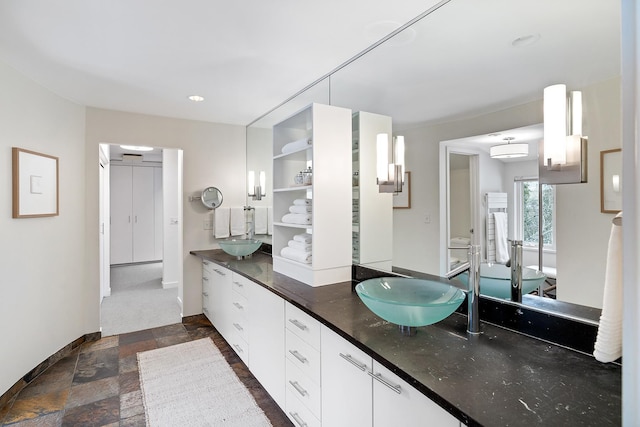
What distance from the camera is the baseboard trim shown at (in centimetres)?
224

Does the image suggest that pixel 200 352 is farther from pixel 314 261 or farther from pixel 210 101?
pixel 210 101

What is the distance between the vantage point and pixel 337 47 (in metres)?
2.00

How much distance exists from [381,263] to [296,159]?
3.88 feet

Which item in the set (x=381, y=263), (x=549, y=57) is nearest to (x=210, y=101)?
(x=381, y=263)

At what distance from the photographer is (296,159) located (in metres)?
2.75

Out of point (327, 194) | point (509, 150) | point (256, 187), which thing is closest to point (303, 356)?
point (327, 194)

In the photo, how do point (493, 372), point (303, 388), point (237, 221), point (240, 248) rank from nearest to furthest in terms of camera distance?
point (493, 372)
point (303, 388)
point (240, 248)
point (237, 221)

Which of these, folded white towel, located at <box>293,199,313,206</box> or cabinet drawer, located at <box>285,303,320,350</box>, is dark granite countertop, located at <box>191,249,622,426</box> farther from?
folded white towel, located at <box>293,199,313,206</box>

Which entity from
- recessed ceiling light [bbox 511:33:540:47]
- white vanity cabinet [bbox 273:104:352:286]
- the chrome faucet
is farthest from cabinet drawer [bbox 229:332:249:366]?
recessed ceiling light [bbox 511:33:540:47]

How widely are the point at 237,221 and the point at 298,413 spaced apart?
2.52 metres

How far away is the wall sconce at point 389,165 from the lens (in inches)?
75.6

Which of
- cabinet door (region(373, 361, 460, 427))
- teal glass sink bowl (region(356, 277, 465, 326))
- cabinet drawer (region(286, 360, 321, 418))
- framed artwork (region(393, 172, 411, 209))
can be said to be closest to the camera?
cabinet door (region(373, 361, 460, 427))

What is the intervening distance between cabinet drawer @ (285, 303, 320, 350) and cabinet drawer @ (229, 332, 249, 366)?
→ 0.84m

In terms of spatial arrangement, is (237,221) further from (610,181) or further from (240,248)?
(610,181)
